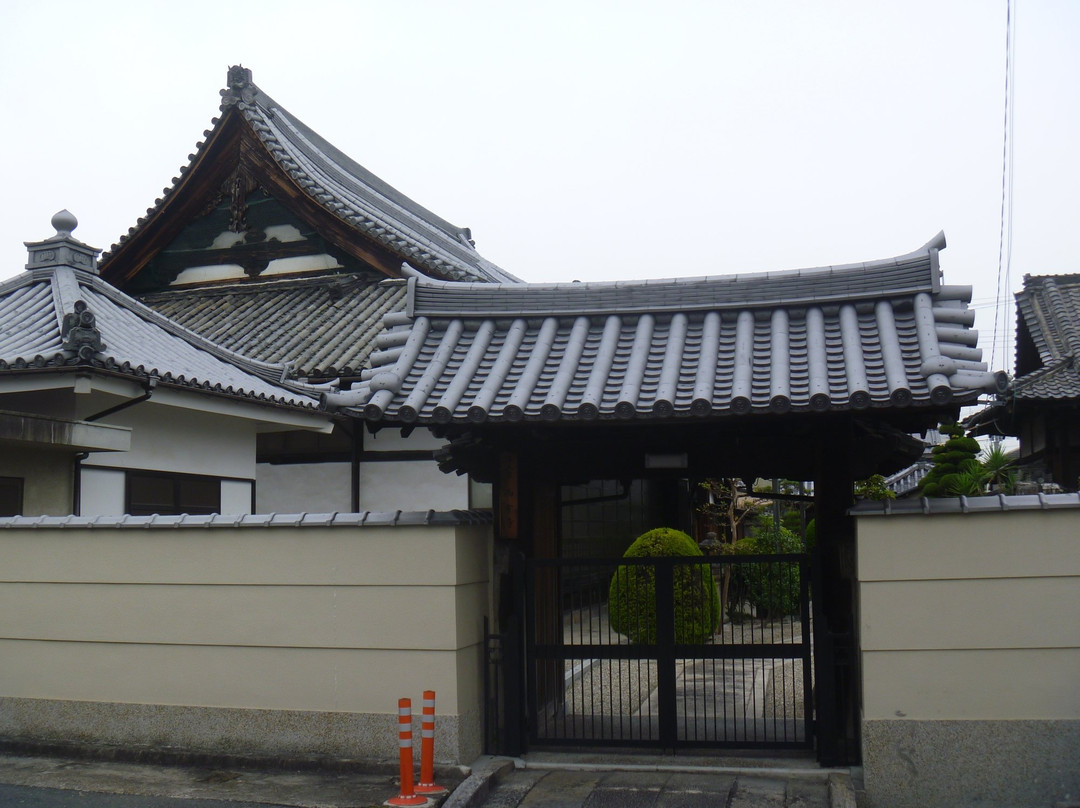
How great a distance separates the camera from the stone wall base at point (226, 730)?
7.61 meters

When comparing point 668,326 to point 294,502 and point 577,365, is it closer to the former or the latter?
point 577,365

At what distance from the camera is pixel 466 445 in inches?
311

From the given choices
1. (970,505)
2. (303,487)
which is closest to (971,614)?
(970,505)

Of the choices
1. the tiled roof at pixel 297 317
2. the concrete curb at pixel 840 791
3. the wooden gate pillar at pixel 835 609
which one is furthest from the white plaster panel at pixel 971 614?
the tiled roof at pixel 297 317

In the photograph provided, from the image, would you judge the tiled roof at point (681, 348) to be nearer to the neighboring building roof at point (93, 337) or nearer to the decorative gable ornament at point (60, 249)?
the neighboring building roof at point (93, 337)

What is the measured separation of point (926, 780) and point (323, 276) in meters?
13.3

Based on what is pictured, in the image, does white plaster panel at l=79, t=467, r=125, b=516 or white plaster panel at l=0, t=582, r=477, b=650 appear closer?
white plaster panel at l=0, t=582, r=477, b=650

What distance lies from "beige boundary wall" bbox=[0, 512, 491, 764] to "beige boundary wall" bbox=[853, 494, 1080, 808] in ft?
Answer: 9.89

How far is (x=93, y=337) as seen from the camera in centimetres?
920

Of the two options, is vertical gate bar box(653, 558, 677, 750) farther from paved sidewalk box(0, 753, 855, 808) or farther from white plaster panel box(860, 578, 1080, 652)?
white plaster panel box(860, 578, 1080, 652)

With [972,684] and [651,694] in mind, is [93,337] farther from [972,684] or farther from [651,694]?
[972,684]

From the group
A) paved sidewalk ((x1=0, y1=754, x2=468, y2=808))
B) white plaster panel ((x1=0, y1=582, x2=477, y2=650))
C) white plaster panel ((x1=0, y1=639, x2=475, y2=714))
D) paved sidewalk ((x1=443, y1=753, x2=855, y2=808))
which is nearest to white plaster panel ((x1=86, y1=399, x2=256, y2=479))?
A: white plaster panel ((x1=0, y1=582, x2=477, y2=650))

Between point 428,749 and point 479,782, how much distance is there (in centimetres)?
52

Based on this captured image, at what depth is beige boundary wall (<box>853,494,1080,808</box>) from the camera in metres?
6.75
